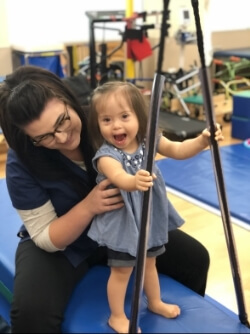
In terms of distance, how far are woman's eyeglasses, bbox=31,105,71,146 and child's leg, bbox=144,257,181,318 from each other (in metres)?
0.41

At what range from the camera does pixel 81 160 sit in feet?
4.55

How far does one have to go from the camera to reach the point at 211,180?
3084 mm

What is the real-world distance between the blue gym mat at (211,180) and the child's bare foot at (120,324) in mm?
1432

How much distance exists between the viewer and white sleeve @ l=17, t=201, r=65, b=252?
4.32ft

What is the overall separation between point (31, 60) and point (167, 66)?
1.99 meters

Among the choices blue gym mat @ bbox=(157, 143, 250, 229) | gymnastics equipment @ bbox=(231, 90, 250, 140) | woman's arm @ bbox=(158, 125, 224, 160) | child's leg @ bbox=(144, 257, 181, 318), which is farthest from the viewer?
gymnastics equipment @ bbox=(231, 90, 250, 140)

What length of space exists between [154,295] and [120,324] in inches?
5.2

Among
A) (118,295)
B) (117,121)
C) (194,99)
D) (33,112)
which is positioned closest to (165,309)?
(118,295)

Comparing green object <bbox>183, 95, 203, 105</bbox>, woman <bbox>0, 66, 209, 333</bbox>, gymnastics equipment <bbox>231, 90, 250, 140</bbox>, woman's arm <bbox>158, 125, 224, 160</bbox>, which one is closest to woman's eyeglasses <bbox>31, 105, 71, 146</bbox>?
woman <bbox>0, 66, 209, 333</bbox>

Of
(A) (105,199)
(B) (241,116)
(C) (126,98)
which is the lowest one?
(B) (241,116)

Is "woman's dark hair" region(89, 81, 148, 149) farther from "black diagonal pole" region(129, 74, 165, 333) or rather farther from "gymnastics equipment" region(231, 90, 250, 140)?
"gymnastics equipment" region(231, 90, 250, 140)

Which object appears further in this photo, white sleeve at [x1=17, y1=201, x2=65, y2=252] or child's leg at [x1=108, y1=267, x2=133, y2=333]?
white sleeve at [x1=17, y1=201, x2=65, y2=252]

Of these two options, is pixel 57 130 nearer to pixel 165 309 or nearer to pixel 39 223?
pixel 39 223

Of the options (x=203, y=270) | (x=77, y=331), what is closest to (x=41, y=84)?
(x=77, y=331)
